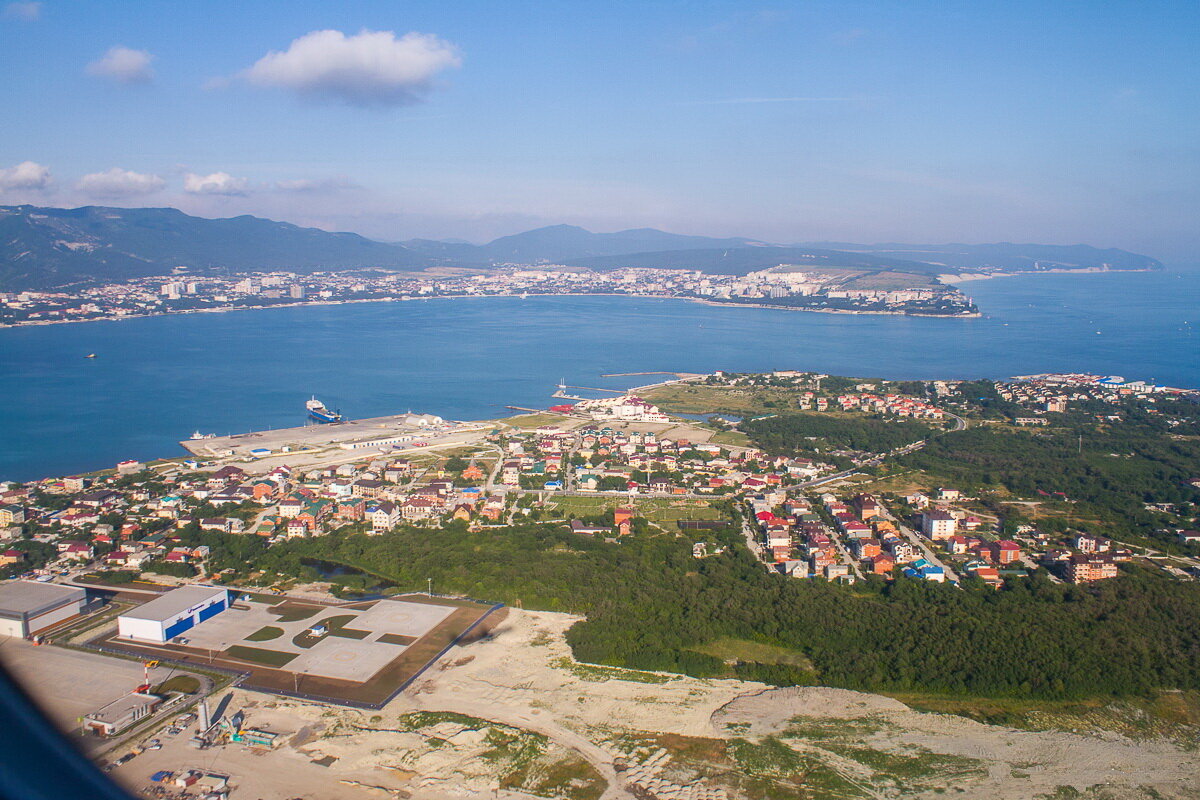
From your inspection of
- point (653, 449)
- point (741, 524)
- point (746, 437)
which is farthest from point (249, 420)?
point (741, 524)

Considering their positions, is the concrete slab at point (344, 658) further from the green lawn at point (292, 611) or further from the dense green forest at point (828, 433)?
the dense green forest at point (828, 433)

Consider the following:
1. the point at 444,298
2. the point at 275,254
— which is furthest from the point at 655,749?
the point at 275,254

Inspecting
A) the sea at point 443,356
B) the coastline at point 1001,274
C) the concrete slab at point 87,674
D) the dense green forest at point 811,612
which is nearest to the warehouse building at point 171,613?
the concrete slab at point 87,674

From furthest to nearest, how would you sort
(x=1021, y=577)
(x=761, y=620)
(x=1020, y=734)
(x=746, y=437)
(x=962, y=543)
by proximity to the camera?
(x=746, y=437)
(x=962, y=543)
(x=1021, y=577)
(x=761, y=620)
(x=1020, y=734)

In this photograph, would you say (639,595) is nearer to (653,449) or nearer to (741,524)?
(741,524)

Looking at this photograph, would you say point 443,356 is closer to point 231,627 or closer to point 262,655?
point 231,627

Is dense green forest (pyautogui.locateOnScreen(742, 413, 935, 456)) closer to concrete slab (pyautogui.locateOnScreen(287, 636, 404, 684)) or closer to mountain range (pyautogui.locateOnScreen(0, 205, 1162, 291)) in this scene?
concrete slab (pyautogui.locateOnScreen(287, 636, 404, 684))
